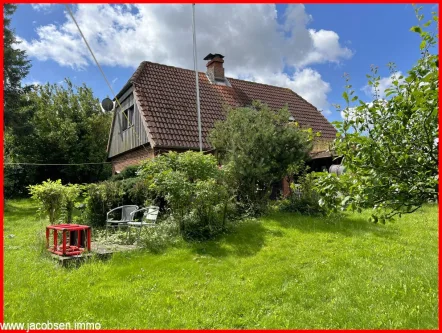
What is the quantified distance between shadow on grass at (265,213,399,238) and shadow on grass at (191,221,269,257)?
97 centimetres

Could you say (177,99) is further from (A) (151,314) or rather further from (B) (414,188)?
(B) (414,188)

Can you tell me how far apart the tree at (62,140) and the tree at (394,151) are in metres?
22.4

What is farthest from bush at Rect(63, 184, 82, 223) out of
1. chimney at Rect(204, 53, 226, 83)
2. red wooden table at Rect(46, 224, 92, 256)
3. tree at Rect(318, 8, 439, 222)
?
chimney at Rect(204, 53, 226, 83)

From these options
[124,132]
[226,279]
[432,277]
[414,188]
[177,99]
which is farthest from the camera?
[124,132]

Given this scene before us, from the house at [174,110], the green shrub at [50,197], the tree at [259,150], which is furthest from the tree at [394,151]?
the house at [174,110]

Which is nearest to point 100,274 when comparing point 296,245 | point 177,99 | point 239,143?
point 296,245

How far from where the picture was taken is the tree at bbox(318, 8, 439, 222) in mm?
2229

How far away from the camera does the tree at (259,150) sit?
9750mm

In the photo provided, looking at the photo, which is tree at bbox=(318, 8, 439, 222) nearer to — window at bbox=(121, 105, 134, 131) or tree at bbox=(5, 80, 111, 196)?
window at bbox=(121, 105, 134, 131)

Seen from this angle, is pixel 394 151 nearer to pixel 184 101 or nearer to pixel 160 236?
pixel 160 236

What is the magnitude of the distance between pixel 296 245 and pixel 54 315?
4675 mm

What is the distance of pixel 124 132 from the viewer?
1702cm

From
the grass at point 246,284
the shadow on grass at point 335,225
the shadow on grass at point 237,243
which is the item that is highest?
the shadow on grass at point 335,225

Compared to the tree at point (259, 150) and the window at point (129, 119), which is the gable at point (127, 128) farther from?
the tree at point (259, 150)
